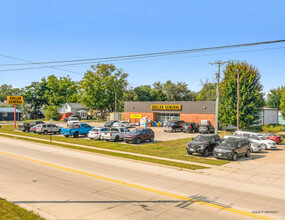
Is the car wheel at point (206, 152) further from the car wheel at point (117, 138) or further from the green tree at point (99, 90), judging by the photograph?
the green tree at point (99, 90)

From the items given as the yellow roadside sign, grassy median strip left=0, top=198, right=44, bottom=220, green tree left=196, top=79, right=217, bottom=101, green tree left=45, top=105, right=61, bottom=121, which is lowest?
grassy median strip left=0, top=198, right=44, bottom=220

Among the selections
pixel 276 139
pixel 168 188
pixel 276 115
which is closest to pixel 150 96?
pixel 276 115

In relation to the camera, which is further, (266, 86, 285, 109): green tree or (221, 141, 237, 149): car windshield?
(266, 86, 285, 109): green tree

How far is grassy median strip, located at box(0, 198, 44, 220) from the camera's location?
7.97 m

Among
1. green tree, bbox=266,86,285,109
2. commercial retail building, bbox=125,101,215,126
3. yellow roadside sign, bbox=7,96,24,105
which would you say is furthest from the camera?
green tree, bbox=266,86,285,109

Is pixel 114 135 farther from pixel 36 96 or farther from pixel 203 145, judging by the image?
pixel 36 96

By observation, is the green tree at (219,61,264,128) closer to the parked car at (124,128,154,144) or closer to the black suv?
the parked car at (124,128,154,144)

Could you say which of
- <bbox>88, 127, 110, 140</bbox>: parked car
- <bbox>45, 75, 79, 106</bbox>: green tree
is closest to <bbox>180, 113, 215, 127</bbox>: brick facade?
<bbox>88, 127, 110, 140</bbox>: parked car

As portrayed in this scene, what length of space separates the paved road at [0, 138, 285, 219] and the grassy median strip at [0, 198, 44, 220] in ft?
1.27

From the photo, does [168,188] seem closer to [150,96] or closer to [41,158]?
[41,158]

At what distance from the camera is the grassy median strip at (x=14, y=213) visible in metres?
7.97

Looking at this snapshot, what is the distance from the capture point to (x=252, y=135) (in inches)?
1133

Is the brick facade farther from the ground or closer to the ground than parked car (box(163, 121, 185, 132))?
farther from the ground

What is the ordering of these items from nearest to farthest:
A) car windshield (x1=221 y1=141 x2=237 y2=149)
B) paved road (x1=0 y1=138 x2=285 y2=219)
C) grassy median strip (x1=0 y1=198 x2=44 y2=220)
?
grassy median strip (x1=0 y1=198 x2=44 y2=220) < paved road (x1=0 y1=138 x2=285 y2=219) < car windshield (x1=221 y1=141 x2=237 y2=149)
